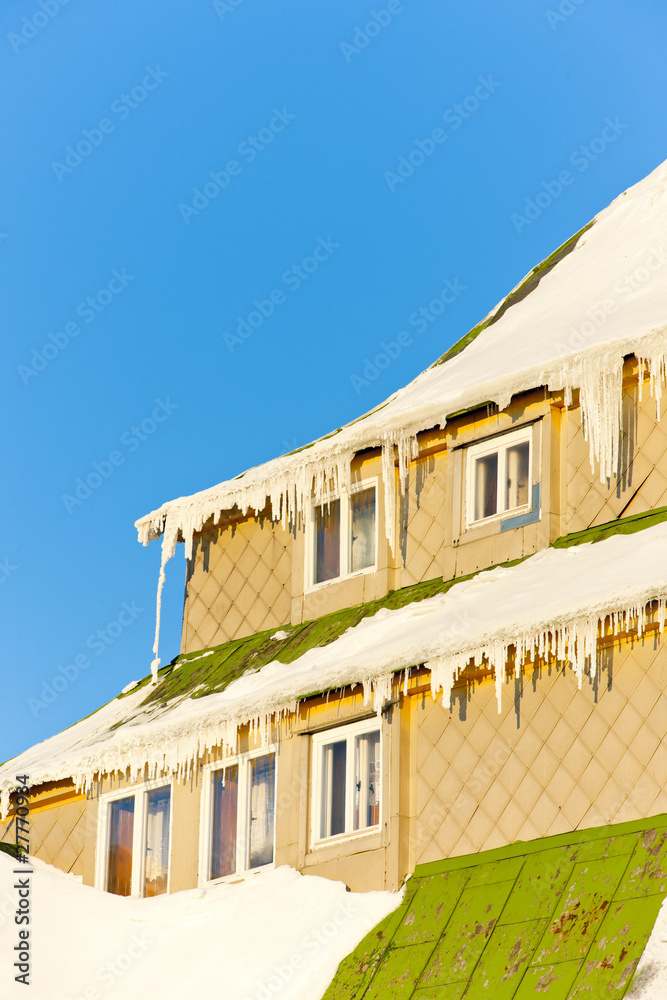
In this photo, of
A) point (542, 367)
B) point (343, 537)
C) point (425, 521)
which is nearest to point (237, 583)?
point (343, 537)

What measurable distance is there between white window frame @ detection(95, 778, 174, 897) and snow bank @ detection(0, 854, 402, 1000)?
2.94 ft

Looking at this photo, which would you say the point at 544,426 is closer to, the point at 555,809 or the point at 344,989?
the point at 555,809

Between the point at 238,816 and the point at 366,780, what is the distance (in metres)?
1.63

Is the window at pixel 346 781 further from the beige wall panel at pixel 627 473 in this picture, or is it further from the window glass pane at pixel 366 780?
the beige wall panel at pixel 627 473

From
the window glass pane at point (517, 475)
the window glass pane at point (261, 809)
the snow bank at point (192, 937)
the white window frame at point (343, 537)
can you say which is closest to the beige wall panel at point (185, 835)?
the snow bank at point (192, 937)

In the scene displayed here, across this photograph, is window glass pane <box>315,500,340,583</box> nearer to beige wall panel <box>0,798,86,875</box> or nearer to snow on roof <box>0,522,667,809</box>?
snow on roof <box>0,522,667,809</box>

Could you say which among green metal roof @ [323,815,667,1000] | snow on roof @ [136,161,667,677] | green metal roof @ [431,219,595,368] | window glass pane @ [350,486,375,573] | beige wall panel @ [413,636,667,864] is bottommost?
green metal roof @ [323,815,667,1000]

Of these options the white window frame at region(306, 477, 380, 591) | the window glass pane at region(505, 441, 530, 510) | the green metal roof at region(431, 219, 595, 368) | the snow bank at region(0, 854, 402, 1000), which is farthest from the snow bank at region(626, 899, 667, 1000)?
the green metal roof at region(431, 219, 595, 368)

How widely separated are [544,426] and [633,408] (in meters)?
0.93

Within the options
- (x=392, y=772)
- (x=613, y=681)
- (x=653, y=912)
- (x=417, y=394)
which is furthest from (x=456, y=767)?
(x=417, y=394)

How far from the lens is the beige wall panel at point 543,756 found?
1187 cm

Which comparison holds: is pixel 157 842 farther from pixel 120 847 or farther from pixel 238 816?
pixel 238 816

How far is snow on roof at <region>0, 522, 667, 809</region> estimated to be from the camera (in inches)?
472

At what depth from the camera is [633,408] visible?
14023 mm
